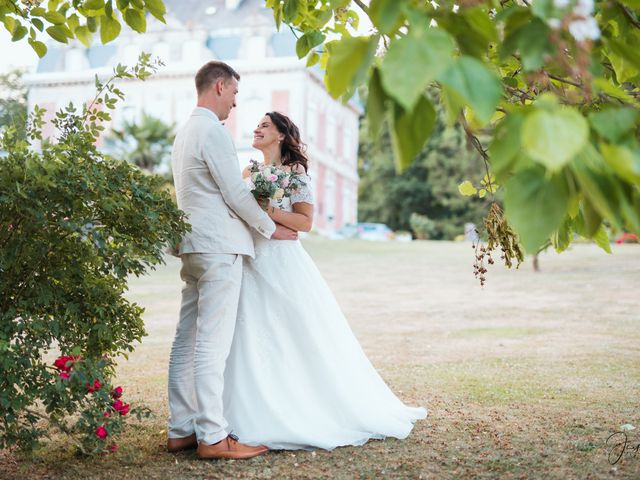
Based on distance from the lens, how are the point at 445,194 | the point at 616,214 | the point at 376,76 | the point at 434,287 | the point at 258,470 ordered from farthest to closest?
1. the point at 445,194
2. the point at 434,287
3. the point at 258,470
4. the point at 376,76
5. the point at 616,214

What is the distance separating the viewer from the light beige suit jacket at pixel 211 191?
406cm

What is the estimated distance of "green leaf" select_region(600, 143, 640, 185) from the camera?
127 cm

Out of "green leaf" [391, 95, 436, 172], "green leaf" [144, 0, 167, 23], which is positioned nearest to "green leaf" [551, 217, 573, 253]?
"green leaf" [391, 95, 436, 172]

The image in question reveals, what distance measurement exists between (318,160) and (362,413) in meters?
34.2

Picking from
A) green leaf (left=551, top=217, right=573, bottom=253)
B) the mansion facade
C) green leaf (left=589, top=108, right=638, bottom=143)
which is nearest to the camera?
green leaf (left=589, top=108, right=638, bottom=143)

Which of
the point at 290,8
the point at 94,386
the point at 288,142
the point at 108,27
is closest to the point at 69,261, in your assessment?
the point at 94,386

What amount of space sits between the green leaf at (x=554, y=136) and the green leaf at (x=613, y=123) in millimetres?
181

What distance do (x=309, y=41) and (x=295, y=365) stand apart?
77.1 inches

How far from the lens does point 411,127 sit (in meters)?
1.46

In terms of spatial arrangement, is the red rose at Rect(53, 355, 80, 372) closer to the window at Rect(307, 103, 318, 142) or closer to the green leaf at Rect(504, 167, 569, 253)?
the green leaf at Rect(504, 167, 569, 253)

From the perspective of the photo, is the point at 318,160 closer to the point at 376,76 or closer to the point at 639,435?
the point at 639,435

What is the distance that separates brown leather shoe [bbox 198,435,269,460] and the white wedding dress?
15cm

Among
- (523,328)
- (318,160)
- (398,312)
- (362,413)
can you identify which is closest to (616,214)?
(362,413)

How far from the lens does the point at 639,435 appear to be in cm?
452
